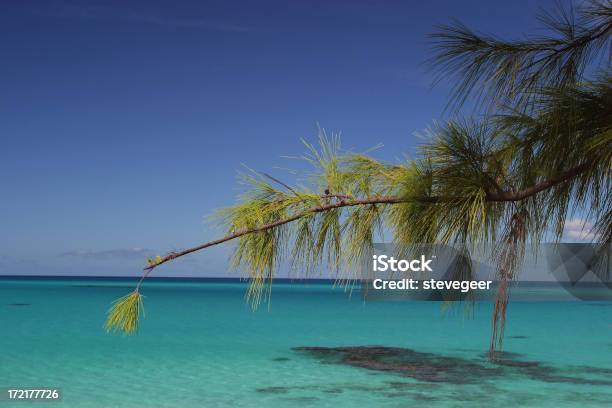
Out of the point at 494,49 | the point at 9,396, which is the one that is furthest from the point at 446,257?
the point at 9,396

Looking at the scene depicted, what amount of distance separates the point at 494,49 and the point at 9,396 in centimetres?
1292

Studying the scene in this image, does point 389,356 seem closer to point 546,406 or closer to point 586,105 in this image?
point 546,406

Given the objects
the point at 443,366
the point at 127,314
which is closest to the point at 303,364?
the point at 443,366

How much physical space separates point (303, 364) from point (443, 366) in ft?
11.1

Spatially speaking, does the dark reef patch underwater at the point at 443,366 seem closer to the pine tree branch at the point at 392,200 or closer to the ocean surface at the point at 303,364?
the ocean surface at the point at 303,364

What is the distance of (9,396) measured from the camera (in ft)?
42.2

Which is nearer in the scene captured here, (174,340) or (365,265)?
(365,265)

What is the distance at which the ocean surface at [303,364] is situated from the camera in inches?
493

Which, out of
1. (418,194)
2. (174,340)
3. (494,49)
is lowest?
(174,340)

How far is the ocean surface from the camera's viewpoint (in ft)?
41.1

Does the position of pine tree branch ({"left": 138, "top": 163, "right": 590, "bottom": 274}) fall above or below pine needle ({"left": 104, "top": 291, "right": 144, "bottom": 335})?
above

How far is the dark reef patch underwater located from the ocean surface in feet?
0.12

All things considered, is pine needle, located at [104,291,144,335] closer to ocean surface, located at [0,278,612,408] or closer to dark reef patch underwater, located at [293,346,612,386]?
ocean surface, located at [0,278,612,408]

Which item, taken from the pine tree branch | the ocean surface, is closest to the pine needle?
the pine tree branch
